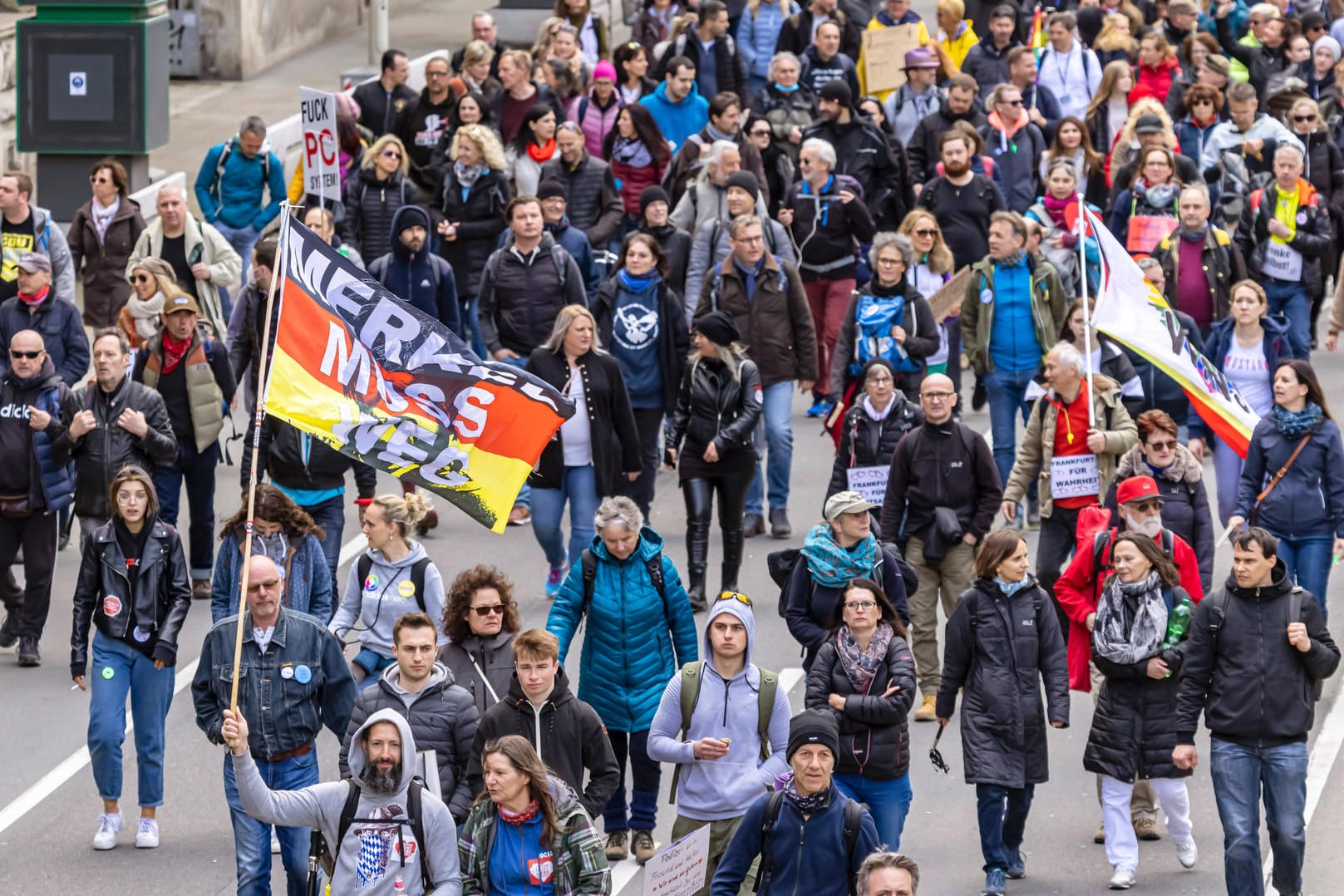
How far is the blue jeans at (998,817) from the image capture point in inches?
422

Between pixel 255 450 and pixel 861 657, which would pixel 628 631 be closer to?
pixel 861 657

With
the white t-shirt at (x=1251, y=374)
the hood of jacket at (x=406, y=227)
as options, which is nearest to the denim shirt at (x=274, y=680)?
the hood of jacket at (x=406, y=227)

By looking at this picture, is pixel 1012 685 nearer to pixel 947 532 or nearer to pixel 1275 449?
pixel 947 532

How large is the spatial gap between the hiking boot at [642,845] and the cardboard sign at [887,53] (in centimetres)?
1205

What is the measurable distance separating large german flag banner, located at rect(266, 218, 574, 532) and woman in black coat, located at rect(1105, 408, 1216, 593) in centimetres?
328

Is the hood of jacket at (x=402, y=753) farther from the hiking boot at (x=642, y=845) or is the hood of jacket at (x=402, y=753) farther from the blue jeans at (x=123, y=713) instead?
the blue jeans at (x=123, y=713)

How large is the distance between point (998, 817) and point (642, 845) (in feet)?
5.21

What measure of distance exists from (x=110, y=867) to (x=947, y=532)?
433 cm

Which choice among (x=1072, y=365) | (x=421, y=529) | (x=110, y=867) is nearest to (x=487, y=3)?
(x=421, y=529)

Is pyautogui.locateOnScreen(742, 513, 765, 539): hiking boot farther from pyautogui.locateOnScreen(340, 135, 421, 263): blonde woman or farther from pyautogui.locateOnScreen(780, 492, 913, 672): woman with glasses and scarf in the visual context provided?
pyautogui.locateOnScreen(780, 492, 913, 672): woman with glasses and scarf

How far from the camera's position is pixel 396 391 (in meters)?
A: 10.2

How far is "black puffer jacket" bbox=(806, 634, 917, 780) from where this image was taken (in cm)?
1037

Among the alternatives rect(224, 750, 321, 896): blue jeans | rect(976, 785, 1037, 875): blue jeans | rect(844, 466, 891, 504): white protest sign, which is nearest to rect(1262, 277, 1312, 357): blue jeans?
rect(844, 466, 891, 504): white protest sign

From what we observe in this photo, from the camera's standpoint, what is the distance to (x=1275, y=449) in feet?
42.6
